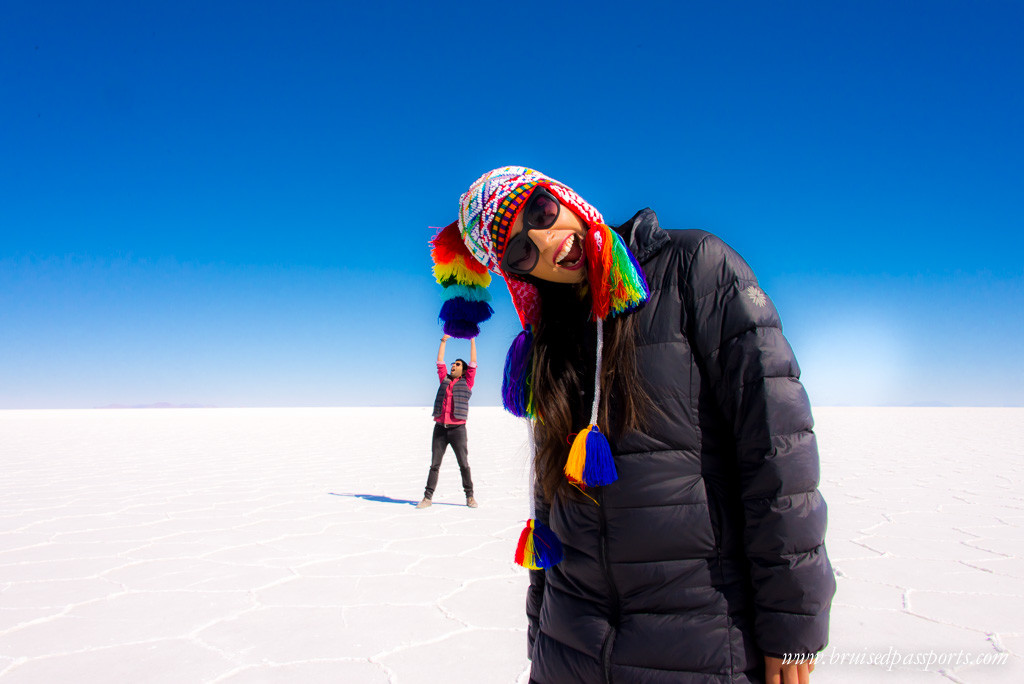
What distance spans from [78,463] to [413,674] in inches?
355

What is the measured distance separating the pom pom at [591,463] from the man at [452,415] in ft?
15.3

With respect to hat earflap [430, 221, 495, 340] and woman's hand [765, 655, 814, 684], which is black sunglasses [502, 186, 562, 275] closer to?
hat earflap [430, 221, 495, 340]

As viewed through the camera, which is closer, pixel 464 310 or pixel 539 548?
pixel 539 548

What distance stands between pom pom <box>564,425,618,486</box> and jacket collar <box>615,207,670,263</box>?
340 mm

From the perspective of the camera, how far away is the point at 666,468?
98cm

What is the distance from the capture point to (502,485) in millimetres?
7191

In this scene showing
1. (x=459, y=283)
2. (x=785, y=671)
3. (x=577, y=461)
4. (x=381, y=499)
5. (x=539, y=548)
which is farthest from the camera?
(x=381, y=499)

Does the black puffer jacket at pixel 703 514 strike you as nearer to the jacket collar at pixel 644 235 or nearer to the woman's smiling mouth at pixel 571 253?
the jacket collar at pixel 644 235

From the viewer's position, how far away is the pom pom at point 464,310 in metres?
1.49

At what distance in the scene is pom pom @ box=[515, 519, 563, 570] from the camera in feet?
3.59

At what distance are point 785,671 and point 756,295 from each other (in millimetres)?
589

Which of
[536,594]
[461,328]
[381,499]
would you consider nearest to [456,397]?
[381,499]

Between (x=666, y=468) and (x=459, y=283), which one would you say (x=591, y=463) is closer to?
(x=666, y=468)

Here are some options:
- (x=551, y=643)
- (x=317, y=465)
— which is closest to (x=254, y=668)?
(x=551, y=643)
